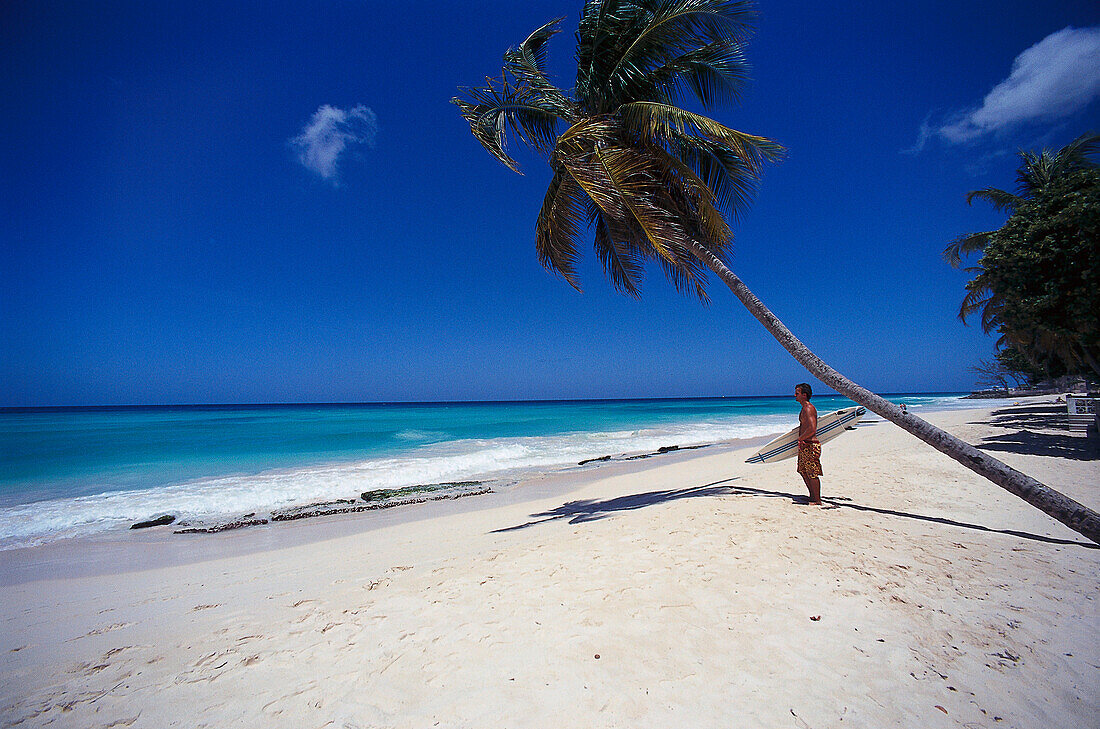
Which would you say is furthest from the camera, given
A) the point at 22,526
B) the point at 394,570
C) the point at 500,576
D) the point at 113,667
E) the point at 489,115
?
the point at 22,526

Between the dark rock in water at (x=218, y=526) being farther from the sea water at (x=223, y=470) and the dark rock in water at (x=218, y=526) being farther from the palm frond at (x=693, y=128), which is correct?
the palm frond at (x=693, y=128)

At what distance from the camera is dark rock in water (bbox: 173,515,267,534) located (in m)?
7.27

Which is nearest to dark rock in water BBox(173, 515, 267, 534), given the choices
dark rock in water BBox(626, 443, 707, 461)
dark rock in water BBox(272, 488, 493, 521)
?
dark rock in water BBox(272, 488, 493, 521)

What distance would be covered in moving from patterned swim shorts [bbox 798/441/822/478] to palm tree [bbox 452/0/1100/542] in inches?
42.5

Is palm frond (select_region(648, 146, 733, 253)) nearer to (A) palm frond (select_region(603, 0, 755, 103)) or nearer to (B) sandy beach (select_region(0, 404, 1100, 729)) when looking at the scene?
(A) palm frond (select_region(603, 0, 755, 103))

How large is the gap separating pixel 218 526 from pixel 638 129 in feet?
30.9

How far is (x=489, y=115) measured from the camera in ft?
22.3

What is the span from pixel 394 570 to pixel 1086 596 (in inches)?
219

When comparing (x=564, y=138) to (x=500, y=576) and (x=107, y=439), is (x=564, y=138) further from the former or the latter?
(x=107, y=439)

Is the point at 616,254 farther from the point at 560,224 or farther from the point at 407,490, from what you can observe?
the point at 407,490

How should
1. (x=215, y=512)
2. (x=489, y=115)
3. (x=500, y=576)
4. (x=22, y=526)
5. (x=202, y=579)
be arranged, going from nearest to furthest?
1. (x=500, y=576)
2. (x=202, y=579)
3. (x=489, y=115)
4. (x=22, y=526)
5. (x=215, y=512)

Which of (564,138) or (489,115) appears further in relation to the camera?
(489,115)

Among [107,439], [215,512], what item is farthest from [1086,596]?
[107,439]

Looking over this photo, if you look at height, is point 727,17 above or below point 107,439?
above
